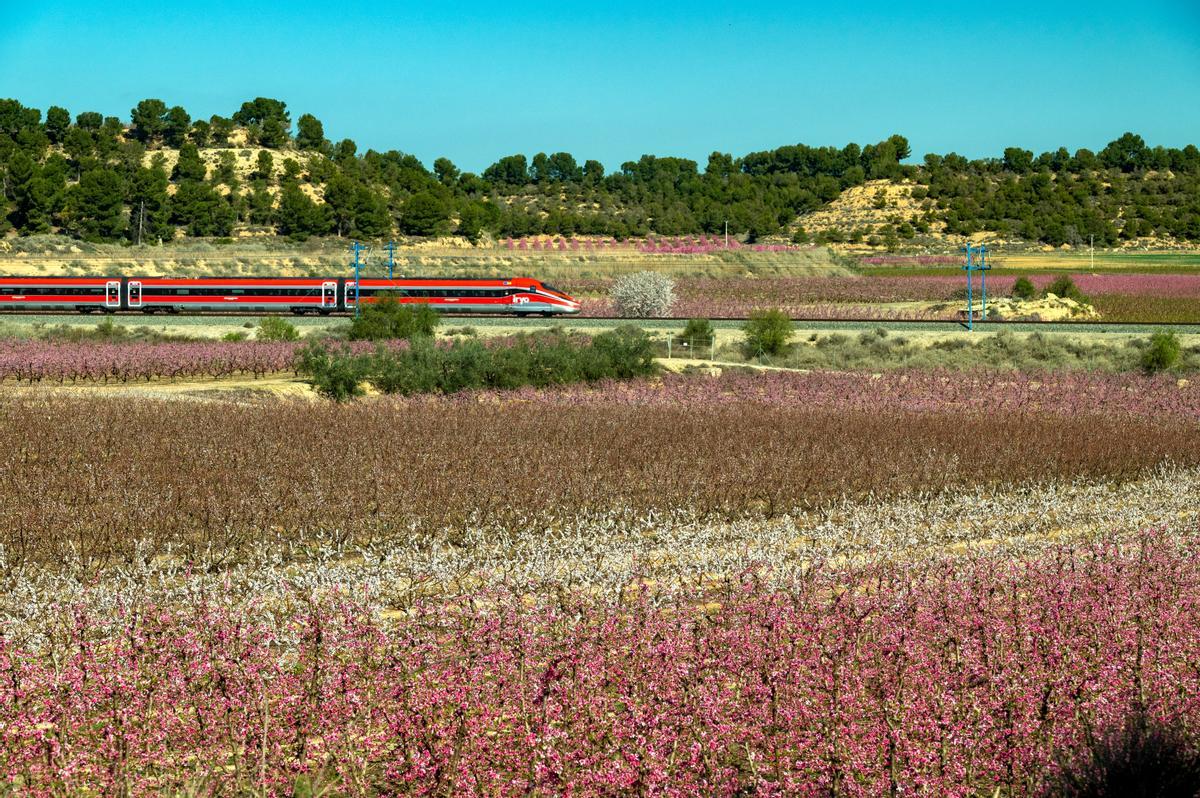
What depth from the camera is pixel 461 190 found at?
13325 cm

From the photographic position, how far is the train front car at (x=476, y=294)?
51.5m

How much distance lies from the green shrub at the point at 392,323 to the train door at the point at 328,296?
10.7 metres

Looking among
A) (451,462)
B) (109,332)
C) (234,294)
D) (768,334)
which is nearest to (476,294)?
(234,294)

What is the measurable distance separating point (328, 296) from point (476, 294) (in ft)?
20.5

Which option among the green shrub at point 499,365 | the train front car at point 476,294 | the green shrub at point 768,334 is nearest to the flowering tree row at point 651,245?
the train front car at point 476,294

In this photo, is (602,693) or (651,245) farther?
(651,245)

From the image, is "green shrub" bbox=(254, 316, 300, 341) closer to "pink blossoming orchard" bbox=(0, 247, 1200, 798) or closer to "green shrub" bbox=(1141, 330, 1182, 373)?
"pink blossoming orchard" bbox=(0, 247, 1200, 798)

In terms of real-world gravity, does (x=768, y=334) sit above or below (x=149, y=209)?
below

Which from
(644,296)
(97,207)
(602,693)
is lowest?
(602,693)

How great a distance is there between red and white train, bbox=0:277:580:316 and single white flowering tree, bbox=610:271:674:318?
2971mm

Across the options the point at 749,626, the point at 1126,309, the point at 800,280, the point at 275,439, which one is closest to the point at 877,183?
the point at 800,280

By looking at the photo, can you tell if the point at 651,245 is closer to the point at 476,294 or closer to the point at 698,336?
the point at 476,294

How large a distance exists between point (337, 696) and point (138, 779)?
3.94 feet

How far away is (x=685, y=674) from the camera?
7891 mm
